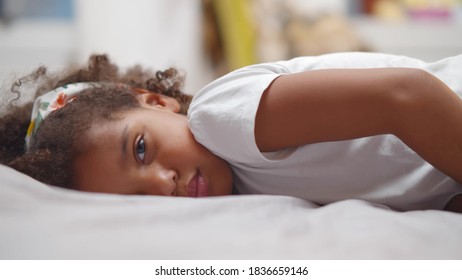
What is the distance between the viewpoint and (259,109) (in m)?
0.78

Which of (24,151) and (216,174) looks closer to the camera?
(216,174)

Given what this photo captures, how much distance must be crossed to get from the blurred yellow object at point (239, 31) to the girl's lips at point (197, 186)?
150cm

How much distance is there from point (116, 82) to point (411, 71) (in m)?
0.57

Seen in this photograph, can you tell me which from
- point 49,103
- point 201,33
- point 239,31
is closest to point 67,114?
point 49,103

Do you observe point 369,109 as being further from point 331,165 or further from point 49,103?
point 49,103

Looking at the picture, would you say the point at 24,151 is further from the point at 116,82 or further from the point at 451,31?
the point at 451,31

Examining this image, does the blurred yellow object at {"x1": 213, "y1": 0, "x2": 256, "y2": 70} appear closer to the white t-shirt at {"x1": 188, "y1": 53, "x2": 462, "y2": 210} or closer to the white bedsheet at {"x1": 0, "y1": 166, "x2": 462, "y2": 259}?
the white t-shirt at {"x1": 188, "y1": 53, "x2": 462, "y2": 210}

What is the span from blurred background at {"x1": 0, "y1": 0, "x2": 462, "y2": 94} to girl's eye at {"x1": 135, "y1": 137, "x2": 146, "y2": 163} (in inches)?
55.8

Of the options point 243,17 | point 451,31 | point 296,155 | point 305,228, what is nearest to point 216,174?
point 296,155

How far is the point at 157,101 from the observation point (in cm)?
101

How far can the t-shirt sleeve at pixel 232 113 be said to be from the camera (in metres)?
0.78

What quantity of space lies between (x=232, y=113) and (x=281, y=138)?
0.26 ft

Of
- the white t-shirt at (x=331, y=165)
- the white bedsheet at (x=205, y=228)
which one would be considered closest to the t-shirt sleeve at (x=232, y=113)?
the white t-shirt at (x=331, y=165)

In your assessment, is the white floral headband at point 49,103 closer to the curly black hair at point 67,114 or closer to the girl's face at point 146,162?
the curly black hair at point 67,114
